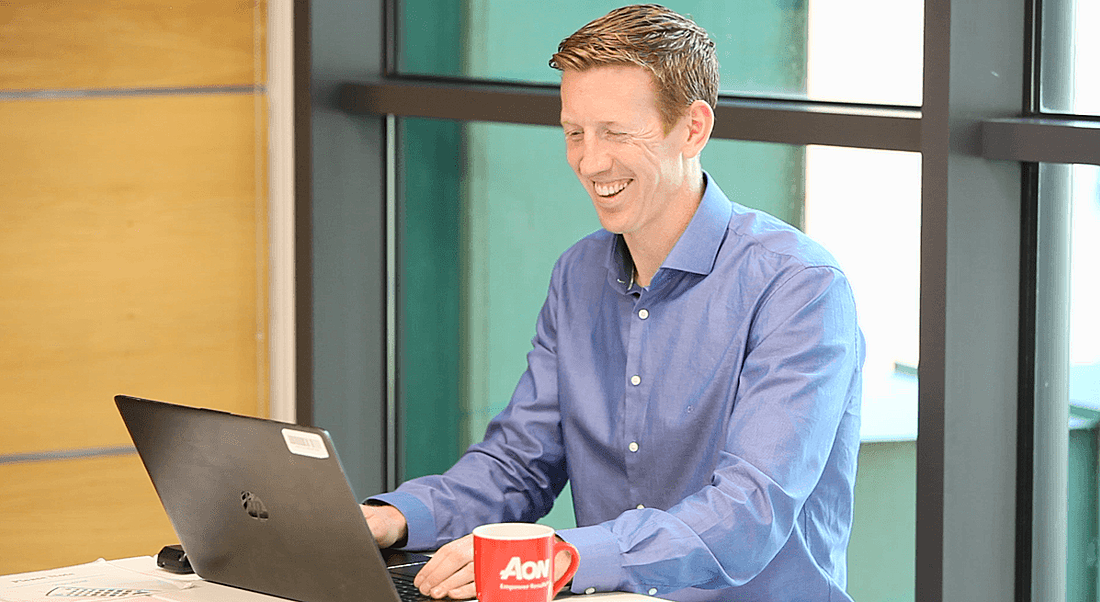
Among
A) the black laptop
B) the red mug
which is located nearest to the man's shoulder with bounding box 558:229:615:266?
the black laptop

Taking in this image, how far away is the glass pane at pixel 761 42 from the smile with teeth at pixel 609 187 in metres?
0.46

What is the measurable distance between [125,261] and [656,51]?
6.01ft

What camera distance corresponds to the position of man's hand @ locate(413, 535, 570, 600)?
176 centimetres

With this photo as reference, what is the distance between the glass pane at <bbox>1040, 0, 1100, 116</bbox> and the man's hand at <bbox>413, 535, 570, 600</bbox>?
958 mm

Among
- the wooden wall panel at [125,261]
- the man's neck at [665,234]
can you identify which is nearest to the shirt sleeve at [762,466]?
the man's neck at [665,234]

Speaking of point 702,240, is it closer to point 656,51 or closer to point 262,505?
point 656,51

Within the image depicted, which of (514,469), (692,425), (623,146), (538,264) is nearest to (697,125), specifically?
(623,146)

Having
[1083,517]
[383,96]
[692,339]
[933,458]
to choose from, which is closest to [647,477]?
[692,339]

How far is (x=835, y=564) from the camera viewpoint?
6.98 feet

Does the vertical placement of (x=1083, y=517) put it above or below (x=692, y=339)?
below

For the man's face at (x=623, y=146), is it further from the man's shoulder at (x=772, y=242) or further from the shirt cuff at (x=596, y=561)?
the shirt cuff at (x=596, y=561)

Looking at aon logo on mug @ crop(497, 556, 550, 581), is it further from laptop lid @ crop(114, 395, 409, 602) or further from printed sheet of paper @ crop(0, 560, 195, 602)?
printed sheet of paper @ crop(0, 560, 195, 602)

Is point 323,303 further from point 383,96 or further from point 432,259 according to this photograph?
point 383,96

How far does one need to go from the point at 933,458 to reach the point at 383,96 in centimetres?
174
